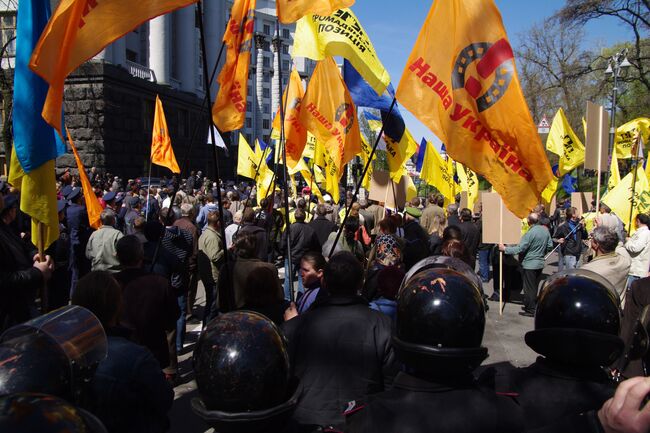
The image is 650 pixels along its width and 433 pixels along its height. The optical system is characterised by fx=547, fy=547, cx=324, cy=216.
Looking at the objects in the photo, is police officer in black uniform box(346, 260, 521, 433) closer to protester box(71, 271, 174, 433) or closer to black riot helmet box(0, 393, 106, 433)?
black riot helmet box(0, 393, 106, 433)

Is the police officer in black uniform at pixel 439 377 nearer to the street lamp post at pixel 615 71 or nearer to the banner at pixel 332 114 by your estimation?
the banner at pixel 332 114

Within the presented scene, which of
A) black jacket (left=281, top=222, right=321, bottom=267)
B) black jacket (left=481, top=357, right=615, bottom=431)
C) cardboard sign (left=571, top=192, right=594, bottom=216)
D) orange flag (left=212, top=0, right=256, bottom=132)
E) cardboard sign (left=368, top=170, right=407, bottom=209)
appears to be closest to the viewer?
black jacket (left=481, top=357, right=615, bottom=431)

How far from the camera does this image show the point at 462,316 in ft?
6.21

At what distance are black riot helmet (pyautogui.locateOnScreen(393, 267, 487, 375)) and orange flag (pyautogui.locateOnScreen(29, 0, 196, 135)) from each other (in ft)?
8.53

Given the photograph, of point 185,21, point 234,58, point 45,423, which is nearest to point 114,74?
point 185,21

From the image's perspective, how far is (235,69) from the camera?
570cm

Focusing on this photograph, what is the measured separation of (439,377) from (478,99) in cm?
282

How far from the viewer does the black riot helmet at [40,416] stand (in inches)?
38.9

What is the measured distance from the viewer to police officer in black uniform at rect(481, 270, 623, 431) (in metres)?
2.14

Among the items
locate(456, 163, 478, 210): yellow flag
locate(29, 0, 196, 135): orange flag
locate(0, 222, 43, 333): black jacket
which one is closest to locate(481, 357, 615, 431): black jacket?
locate(29, 0, 196, 135): orange flag

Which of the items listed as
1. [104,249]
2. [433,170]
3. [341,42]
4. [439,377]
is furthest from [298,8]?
[433,170]

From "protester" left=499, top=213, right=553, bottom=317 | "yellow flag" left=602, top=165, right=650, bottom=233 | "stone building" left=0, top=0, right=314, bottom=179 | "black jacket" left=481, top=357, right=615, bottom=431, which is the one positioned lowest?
"protester" left=499, top=213, right=553, bottom=317

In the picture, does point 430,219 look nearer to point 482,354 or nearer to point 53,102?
point 53,102

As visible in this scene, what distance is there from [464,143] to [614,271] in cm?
245
